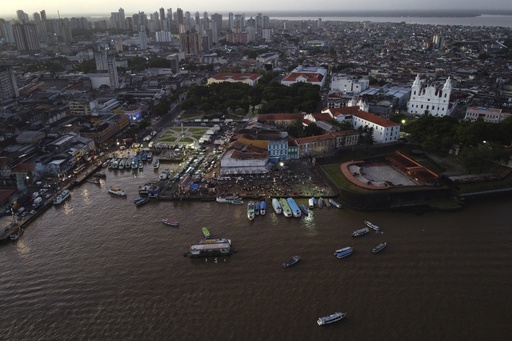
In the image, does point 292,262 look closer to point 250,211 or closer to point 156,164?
point 250,211

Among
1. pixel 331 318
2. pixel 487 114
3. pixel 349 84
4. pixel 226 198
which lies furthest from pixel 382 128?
pixel 349 84

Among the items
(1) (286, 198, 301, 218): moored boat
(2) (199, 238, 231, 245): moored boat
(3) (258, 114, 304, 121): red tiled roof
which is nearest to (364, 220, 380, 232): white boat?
(1) (286, 198, 301, 218): moored boat

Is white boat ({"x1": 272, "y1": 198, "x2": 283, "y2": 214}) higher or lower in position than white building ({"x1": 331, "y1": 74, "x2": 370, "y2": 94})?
lower

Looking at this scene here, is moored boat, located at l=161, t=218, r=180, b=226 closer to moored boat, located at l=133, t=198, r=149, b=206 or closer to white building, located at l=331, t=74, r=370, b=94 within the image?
moored boat, located at l=133, t=198, r=149, b=206

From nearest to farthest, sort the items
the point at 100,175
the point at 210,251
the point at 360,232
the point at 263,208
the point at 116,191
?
the point at 210,251, the point at 360,232, the point at 263,208, the point at 116,191, the point at 100,175

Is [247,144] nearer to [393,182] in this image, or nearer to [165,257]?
[393,182]

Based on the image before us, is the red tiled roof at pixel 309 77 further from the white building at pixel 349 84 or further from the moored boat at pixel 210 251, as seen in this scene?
the moored boat at pixel 210 251
